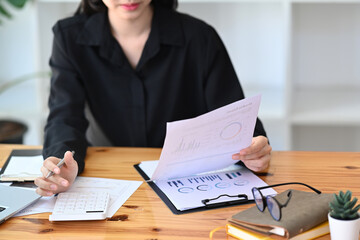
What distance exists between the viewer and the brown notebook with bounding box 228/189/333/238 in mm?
1118

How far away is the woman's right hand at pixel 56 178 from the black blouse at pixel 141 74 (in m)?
0.38

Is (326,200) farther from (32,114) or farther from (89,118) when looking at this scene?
(32,114)

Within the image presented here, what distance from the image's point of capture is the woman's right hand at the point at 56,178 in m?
1.39

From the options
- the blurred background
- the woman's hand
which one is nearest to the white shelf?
the blurred background

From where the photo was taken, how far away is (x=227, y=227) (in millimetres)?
1191

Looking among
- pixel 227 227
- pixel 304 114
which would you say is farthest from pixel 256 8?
pixel 227 227

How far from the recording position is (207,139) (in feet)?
4.60

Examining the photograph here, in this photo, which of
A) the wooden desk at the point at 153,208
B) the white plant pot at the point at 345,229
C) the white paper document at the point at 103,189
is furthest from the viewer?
the white paper document at the point at 103,189

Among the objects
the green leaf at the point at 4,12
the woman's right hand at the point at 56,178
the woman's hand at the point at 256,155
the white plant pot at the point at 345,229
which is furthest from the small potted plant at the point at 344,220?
the green leaf at the point at 4,12

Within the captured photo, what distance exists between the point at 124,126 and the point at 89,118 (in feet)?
0.45

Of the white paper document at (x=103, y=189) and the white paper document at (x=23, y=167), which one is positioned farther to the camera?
the white paper document at (x=23, y=167)

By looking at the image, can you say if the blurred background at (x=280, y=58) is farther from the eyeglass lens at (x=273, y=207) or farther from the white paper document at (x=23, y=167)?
the eyeglass lens at (x=273, y=207)

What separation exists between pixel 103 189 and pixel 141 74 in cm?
58

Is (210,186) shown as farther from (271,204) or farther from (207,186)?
(271,204)
